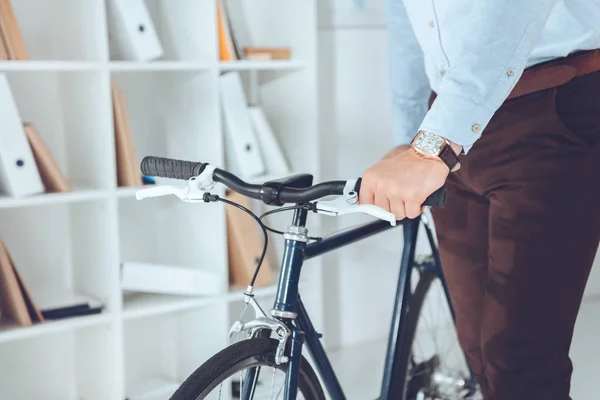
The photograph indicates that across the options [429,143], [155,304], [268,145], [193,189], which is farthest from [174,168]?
[268,145]

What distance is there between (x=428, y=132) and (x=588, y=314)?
261 centimetres

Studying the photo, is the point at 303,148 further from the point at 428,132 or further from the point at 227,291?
the point at 428,132

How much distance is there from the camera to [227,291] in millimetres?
2420

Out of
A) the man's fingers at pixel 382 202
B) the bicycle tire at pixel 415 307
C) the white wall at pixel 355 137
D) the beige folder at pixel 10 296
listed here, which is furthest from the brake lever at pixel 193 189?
the white wall at pixel 355 137

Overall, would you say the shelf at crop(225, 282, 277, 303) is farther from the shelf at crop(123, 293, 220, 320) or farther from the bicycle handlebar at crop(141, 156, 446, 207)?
the bicycle handlebar at crop(141, 156, 446, 207)

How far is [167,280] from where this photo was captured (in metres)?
2.31

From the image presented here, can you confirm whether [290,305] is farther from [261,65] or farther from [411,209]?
[261,65]

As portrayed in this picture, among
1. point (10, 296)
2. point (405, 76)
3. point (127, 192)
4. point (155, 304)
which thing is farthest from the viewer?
point (155, 304)

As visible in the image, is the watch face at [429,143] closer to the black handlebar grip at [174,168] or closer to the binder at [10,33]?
the black handlebar grip at [174,168]

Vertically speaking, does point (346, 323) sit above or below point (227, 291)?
below

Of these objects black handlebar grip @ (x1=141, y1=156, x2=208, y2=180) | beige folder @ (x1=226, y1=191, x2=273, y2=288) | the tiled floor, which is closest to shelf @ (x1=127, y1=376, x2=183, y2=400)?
beige folder @ (x1=226, y1=191, x2=273, y2=288)

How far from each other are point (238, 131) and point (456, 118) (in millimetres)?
1329

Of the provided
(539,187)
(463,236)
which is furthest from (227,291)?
(539,187)

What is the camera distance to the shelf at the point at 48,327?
2039 mm
